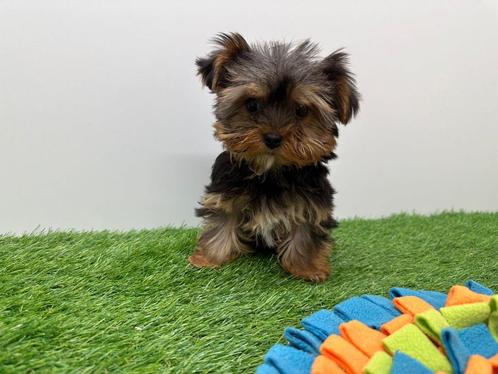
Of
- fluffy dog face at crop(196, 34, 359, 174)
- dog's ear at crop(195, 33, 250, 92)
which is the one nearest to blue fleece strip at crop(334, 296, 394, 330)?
fluffy dog face at crop(196, 34, 359, 174)

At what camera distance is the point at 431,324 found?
1.28 m

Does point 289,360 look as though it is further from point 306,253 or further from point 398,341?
point 306,253

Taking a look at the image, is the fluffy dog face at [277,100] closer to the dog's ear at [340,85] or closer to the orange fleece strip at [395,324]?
the dog's ear at [340,85]

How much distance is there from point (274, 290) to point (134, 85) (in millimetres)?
1466

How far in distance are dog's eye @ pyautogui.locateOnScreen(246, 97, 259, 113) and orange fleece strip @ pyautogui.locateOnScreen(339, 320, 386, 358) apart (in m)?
0.96

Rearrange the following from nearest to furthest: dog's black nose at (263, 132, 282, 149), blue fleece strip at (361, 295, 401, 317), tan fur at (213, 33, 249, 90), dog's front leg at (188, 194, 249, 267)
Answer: blue fleece strip at (361, 295, 401, 317), dog's black nose at (263, 132, 282, 149), tan fur at (213, 33, 249, 90), dog's front leg at (188, 194, 249, 267)

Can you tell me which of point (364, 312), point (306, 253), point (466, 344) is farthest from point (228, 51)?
point (466, 344)

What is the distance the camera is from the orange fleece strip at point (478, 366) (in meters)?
1.08

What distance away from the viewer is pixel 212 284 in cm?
193

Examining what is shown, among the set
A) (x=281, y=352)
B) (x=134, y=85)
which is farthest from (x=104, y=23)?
(x=281, y=352)

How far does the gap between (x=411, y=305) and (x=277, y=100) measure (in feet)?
3.10

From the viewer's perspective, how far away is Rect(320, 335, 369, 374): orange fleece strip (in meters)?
1.20

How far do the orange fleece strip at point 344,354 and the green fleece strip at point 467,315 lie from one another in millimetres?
316

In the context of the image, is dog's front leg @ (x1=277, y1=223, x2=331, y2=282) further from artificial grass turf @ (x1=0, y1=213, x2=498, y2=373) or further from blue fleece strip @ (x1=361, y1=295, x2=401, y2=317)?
blue fleece strip @ (x1=361, y1=295, x2=401, y2=317)
